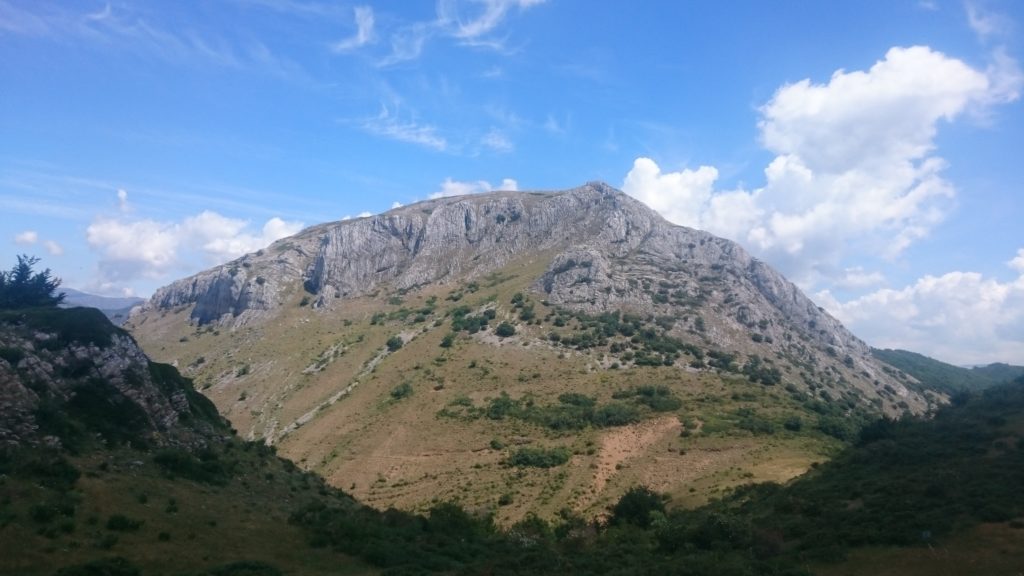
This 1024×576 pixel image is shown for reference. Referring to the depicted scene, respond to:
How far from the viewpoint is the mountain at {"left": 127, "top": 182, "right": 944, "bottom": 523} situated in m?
60.8

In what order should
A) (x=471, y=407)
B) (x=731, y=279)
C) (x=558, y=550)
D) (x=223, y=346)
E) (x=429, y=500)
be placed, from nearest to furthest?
(x=558, y=550) → (x=429, y=500) → (x=471, y=407) → (x=223, y=346) → (x=731, y=279)

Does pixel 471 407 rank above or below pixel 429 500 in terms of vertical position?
above

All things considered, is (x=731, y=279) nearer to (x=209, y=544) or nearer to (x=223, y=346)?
(x=223, y=346)

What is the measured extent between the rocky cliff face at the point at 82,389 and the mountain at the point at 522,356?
75.7 feet

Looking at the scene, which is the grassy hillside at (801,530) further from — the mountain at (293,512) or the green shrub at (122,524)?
the green shrub at (122,524)

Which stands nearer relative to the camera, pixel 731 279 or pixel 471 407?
pixel 471 407

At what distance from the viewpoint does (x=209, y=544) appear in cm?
2552

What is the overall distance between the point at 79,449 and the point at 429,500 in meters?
31.2

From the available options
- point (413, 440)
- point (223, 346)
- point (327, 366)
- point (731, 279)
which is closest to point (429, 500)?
point (413, 440)

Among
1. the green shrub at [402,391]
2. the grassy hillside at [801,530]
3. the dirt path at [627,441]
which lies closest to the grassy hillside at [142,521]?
the grassy hillside at [801,530]

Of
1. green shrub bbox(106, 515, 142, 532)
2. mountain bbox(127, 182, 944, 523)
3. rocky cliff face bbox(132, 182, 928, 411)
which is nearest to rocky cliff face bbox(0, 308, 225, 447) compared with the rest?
green shrub bbox(106, 515, 142, 532)

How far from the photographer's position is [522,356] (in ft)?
303

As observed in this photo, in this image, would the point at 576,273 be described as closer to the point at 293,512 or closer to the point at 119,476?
the point at 293,512

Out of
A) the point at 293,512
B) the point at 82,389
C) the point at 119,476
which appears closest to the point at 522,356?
the point at 293,512
